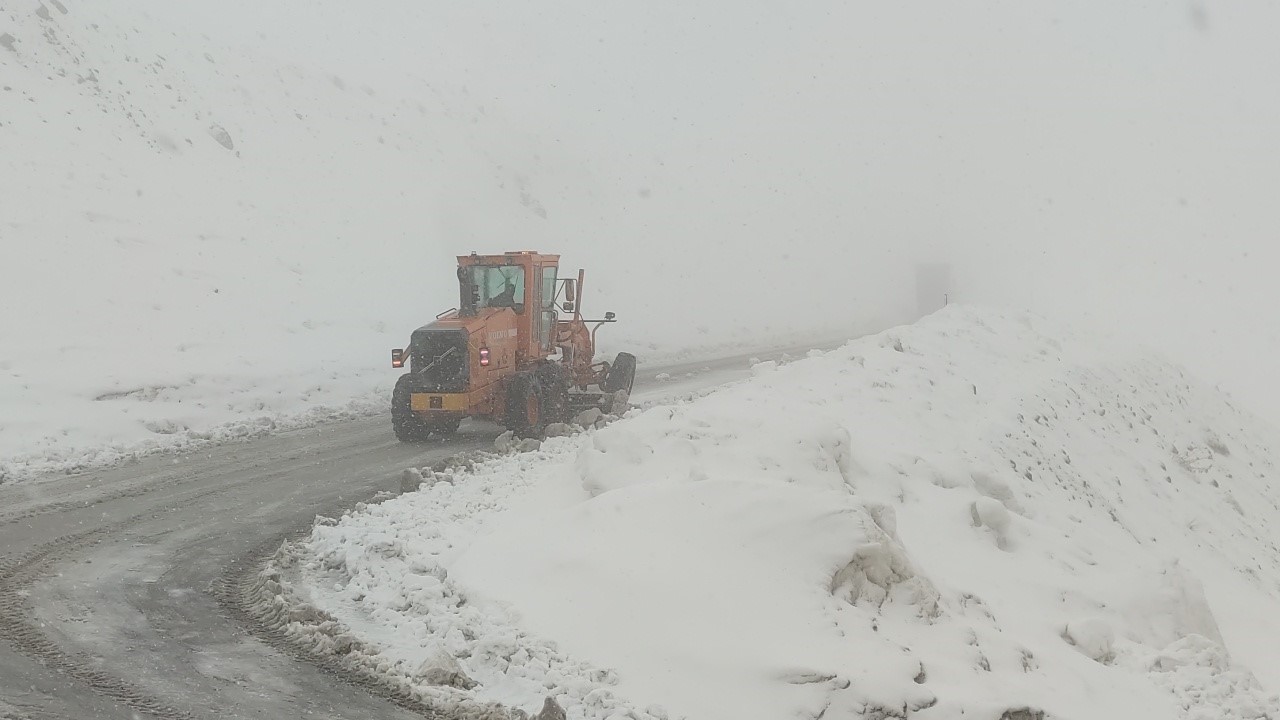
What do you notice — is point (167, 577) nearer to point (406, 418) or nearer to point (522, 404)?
point (406, 418)

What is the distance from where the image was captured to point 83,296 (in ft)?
57.3

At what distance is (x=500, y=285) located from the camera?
46.8ft

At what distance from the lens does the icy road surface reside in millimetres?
5105

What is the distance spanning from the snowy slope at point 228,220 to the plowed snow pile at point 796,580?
20.7ft

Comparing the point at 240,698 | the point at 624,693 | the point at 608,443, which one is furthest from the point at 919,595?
the point at 240,698

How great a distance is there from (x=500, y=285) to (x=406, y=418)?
2358 mm

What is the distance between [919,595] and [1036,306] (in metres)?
50.6

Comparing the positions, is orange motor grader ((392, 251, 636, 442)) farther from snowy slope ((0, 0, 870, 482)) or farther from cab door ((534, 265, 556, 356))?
snowy slope ((0, 0, 870, 482))

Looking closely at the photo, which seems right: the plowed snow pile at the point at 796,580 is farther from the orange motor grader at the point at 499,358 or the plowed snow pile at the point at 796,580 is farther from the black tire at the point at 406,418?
the black tire at the point at 406,418

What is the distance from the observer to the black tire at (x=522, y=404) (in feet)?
43.9

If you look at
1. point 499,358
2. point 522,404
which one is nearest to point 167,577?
point 522,404

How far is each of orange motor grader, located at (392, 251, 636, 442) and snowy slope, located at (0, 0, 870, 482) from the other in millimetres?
2436

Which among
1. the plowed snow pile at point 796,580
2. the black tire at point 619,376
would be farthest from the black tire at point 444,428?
the black tire at point 619,376

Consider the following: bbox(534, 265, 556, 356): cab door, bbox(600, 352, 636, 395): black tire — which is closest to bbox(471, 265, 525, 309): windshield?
bbox(534, 265, 556, 356): cab door
